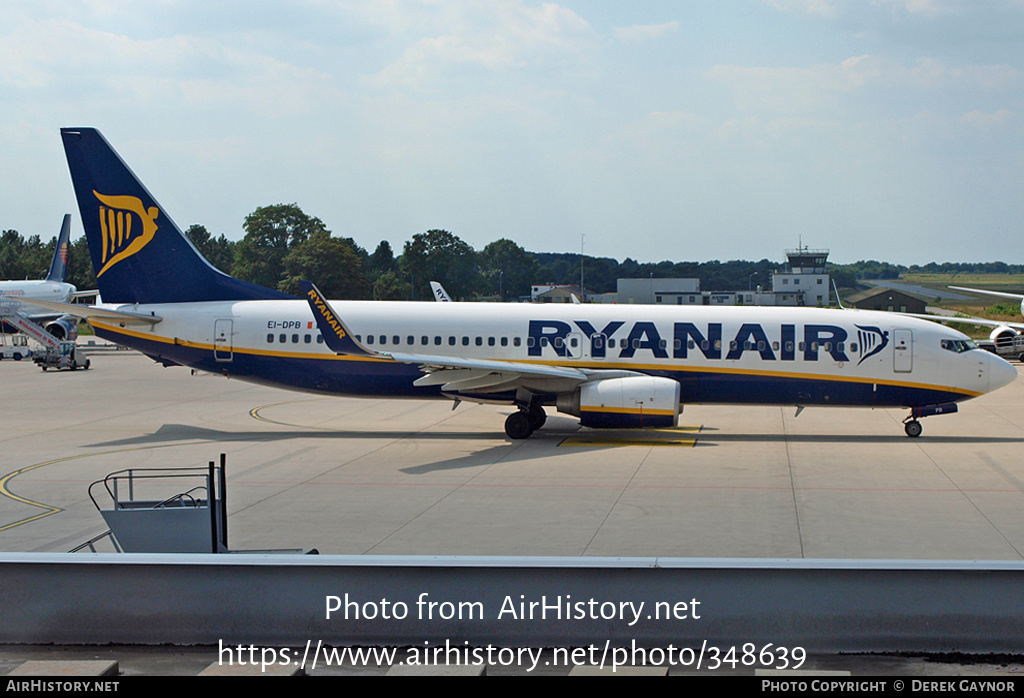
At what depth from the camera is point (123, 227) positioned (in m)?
27.2

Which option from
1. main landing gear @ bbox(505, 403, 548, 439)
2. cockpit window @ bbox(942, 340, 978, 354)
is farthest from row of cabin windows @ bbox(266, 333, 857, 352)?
cockpit window @ bbox(942, 340, 978, 354)

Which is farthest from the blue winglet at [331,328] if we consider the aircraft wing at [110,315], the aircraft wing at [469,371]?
the aircraft wing at [110,315]

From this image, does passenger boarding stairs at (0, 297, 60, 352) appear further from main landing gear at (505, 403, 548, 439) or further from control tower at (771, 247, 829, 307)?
control tower at (771, 247, 829, 307)

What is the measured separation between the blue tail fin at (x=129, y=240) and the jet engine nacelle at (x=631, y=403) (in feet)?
36.2

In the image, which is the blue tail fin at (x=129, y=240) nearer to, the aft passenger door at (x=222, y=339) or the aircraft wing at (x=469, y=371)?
the aft passenger door at (x=222, y=339)

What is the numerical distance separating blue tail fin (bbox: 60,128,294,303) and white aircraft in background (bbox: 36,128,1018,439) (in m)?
0.04

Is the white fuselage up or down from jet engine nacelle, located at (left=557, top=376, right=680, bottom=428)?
up

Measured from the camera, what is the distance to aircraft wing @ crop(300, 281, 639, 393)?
22422 mm

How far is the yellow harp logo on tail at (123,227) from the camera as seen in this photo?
2705cm

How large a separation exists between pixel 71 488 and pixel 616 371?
1363cm

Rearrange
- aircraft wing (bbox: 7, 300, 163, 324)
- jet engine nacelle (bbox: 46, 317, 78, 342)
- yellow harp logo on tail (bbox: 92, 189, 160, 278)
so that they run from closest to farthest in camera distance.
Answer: aircraft wing (bbox: 7, 300, 163, 324)
yellow harp logo on tail (bbox: 92, 189, 160, 278)
jet engine nacelle (bbox: 46, 317, 78, 342)

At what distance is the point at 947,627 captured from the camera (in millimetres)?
7918

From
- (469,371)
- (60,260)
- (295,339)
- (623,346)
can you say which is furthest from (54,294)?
(623,346)
